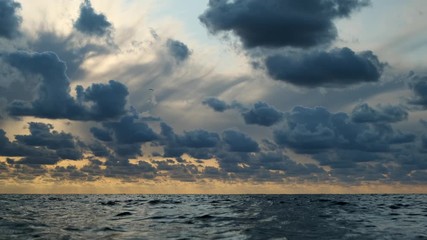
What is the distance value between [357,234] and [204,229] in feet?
40.9

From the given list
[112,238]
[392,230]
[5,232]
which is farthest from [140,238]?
[392,230]

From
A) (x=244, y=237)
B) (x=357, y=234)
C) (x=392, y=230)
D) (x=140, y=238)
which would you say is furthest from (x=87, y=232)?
(x=392, y=230)

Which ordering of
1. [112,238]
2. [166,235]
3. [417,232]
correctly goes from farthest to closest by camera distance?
[417,232] → [166,235] → [112,238]

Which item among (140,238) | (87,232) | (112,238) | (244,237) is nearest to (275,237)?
(244,237)

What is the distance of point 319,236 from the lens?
3181 cm

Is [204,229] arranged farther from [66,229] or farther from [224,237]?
[66,229]

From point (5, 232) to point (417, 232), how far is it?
32682 mm

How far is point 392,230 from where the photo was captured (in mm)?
36688

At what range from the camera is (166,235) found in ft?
107

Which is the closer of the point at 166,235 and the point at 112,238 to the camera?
the point at 112,238

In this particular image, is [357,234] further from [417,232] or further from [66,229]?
[66,229]

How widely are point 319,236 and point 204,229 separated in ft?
33.2

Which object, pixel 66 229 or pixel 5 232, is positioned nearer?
pixel 5 232

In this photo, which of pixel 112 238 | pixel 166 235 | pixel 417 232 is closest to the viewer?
pixel 112 238
